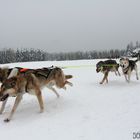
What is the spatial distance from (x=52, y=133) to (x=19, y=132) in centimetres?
76

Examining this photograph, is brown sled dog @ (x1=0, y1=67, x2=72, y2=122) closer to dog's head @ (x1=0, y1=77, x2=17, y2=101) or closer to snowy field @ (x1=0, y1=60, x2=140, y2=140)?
dog's head @ (x1=0, y1=77, x2=17, y2=101)

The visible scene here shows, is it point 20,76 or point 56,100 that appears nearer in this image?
point 20,76

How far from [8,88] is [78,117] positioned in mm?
1818

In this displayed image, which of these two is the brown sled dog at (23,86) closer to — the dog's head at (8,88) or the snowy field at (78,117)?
the dog's head at (8,88)

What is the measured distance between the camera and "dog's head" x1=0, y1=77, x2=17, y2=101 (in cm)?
635

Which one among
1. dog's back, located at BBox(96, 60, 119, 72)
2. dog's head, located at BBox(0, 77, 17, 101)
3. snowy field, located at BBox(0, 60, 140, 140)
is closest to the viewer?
snowy field, located at BBox(0, 60, 140, 140)

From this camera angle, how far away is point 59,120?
20.4 feet

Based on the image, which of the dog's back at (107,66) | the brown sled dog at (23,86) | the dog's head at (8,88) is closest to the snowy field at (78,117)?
the brown sled dog at (23,86)

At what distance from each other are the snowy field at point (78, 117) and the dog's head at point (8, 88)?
0.63 metres

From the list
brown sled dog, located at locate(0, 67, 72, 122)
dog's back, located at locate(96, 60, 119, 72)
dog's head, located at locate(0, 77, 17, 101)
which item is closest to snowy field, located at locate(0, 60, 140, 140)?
brown sled dog, located at locate(0, 67, 72, 122)

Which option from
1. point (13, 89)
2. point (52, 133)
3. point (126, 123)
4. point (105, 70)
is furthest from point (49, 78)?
point (105, 70)

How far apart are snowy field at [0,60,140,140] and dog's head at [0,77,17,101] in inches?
25.0

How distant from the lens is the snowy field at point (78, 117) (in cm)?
524

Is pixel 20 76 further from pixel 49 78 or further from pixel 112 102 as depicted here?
pixel 112 102
